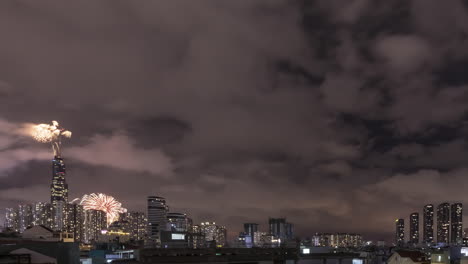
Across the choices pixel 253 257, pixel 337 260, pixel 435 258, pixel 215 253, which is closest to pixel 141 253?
pixel 215 253

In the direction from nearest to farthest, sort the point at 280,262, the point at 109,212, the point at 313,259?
the point at 280,262 → the point at 313,259 → the point at 109,212

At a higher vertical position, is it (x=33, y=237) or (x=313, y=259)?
(x=33, y=237)

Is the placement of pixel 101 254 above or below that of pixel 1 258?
below

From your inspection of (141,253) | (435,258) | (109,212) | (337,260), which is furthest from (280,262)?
(109,212)

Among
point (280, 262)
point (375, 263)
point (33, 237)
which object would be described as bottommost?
point (375, 263)

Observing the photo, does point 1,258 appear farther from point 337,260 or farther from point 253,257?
point 337,260

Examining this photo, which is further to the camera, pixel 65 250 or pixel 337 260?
pixel 337 260

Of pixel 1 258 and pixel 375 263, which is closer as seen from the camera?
pixel 1 258

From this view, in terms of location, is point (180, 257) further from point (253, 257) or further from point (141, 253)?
point (253, 257)

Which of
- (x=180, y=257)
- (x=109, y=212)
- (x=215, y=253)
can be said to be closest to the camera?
(x=180, y=257)
